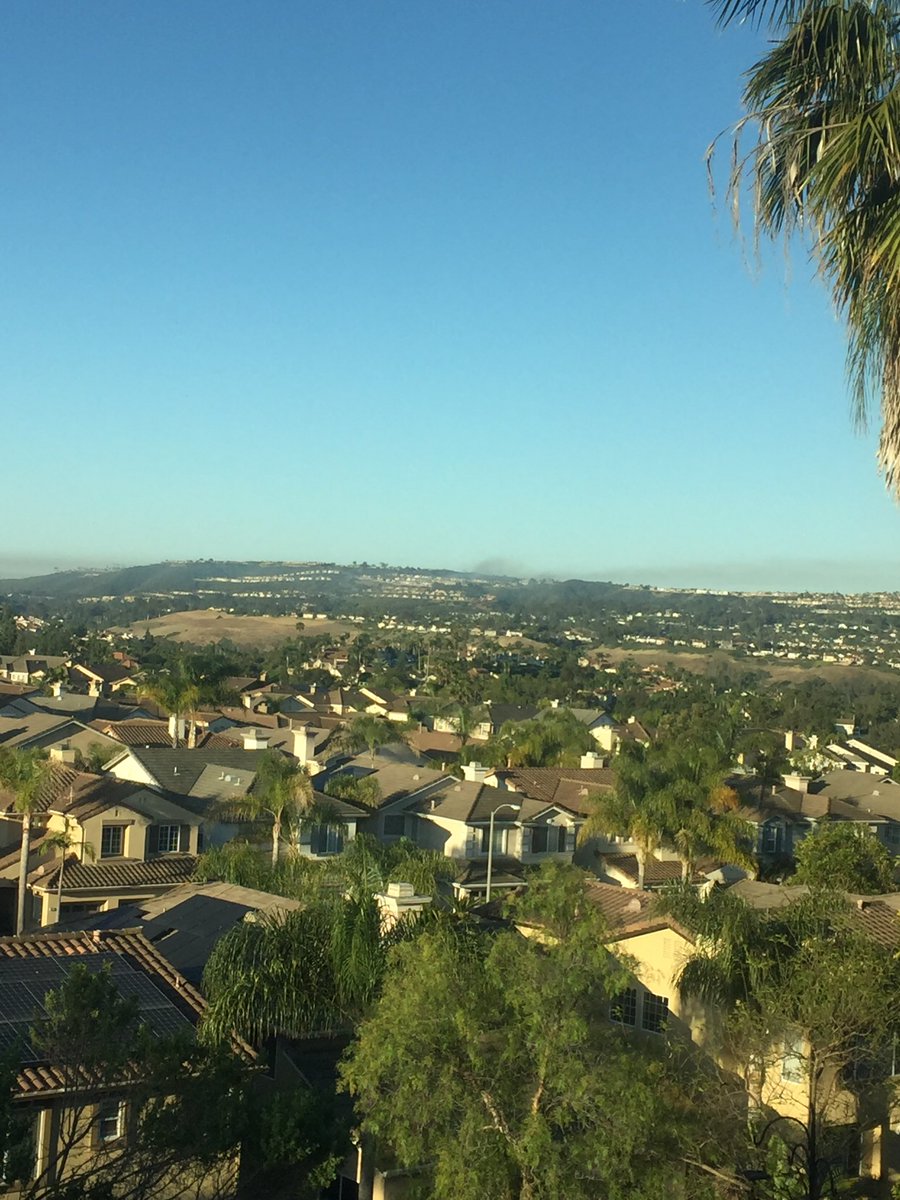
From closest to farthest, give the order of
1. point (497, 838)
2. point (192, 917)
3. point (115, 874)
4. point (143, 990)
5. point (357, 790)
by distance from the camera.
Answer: point (143, 990) < point (192, 917) < point (115, 874) < point (497, 838) < point (357, 790)

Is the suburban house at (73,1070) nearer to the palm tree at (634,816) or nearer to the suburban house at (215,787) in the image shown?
the suburban house at (215,787)

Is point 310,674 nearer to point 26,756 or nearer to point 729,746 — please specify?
point 729,746

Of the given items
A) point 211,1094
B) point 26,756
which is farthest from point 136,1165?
point 26,756

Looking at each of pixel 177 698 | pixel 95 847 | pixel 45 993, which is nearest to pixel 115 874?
pixel 95 847

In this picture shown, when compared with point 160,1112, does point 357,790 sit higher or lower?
lower

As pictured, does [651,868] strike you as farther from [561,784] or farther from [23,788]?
[23,788]

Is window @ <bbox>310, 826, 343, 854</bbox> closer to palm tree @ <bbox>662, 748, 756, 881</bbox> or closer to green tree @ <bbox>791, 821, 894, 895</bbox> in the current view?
palm tree @ <bbox>662, 748, 756, 881</bbox>
